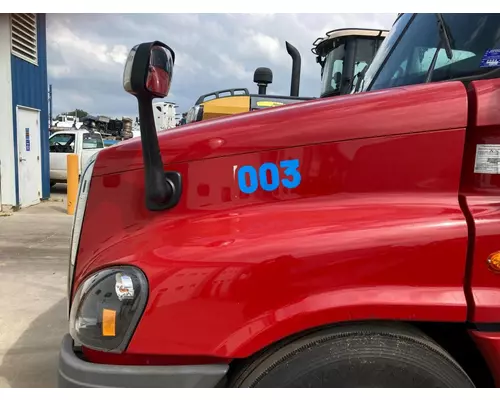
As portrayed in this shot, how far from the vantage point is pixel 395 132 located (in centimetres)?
166

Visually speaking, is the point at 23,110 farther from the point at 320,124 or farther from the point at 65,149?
the point at 320,124

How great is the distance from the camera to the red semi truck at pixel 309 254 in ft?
5.04

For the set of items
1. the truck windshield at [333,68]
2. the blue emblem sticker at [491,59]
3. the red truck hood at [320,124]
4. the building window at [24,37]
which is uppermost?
the building window at [24,37]

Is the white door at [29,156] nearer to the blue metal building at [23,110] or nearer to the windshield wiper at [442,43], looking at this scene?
the blue metal building at [23,110]

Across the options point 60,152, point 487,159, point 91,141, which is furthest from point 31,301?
point 91,141

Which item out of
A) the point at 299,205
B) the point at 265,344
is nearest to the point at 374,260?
the point at 299,205

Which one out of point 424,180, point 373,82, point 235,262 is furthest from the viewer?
point 373,82

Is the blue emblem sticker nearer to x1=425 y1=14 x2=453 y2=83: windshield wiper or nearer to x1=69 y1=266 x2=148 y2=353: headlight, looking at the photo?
x1=425 y1=14 x2=453 y2=83: windshield wiper

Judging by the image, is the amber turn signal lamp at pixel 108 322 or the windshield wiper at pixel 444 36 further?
the windshield wiper at pixel 444 36

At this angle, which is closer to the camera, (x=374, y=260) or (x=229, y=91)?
(x=374, y=260)

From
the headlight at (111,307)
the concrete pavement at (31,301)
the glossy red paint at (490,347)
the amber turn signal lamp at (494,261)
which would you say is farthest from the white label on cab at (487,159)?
the concrete pavement at (31,301)

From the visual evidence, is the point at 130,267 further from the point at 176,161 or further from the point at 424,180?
the point at 424,180

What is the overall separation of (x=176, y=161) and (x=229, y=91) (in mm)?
6759

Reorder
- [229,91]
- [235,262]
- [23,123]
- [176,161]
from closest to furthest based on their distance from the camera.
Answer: [235,262]
[176,161]
[229,91]
[23,123]
